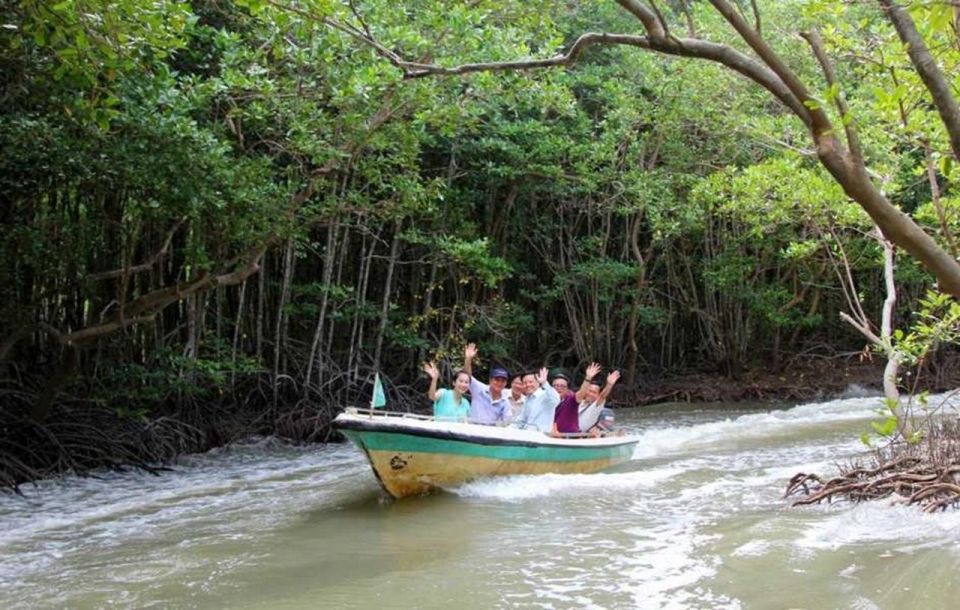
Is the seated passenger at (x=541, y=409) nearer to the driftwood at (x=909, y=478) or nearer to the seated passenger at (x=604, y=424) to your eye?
the seated passenger at (x=604, y=424)

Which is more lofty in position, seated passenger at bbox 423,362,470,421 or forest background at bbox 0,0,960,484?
forest background at bbox 0,0,960,484

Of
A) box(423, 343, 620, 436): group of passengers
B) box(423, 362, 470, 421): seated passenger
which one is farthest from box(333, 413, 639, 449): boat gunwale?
box(423, 362, 470, 421): seated passenger

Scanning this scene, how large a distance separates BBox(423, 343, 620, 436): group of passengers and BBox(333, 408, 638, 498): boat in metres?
0.63

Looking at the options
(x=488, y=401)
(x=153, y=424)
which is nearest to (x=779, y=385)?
(x=488, y=401)

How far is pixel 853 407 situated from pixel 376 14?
10.6 metres

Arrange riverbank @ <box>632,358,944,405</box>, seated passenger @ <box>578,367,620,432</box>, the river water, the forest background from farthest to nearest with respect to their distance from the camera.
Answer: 1. riverbank @ <box>632,358,944,405</box>
2. seated passenger @ <box>578,367,620,432</box>
3. the forest background
4. the river water

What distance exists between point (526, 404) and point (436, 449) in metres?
1.75

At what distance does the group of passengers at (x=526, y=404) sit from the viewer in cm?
Answer: 885

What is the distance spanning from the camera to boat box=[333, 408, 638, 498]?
7.38 meters

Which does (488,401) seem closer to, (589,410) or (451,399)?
(451,399)

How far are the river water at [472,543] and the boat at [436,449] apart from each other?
15cm

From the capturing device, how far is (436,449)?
7578mm

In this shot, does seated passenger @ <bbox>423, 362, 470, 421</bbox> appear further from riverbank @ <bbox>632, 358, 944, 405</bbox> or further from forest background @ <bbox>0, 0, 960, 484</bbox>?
riverbank @ <bbox>632, 358, 944, 405</bbox>

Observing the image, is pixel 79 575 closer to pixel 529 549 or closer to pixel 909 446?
pixel 529 549
